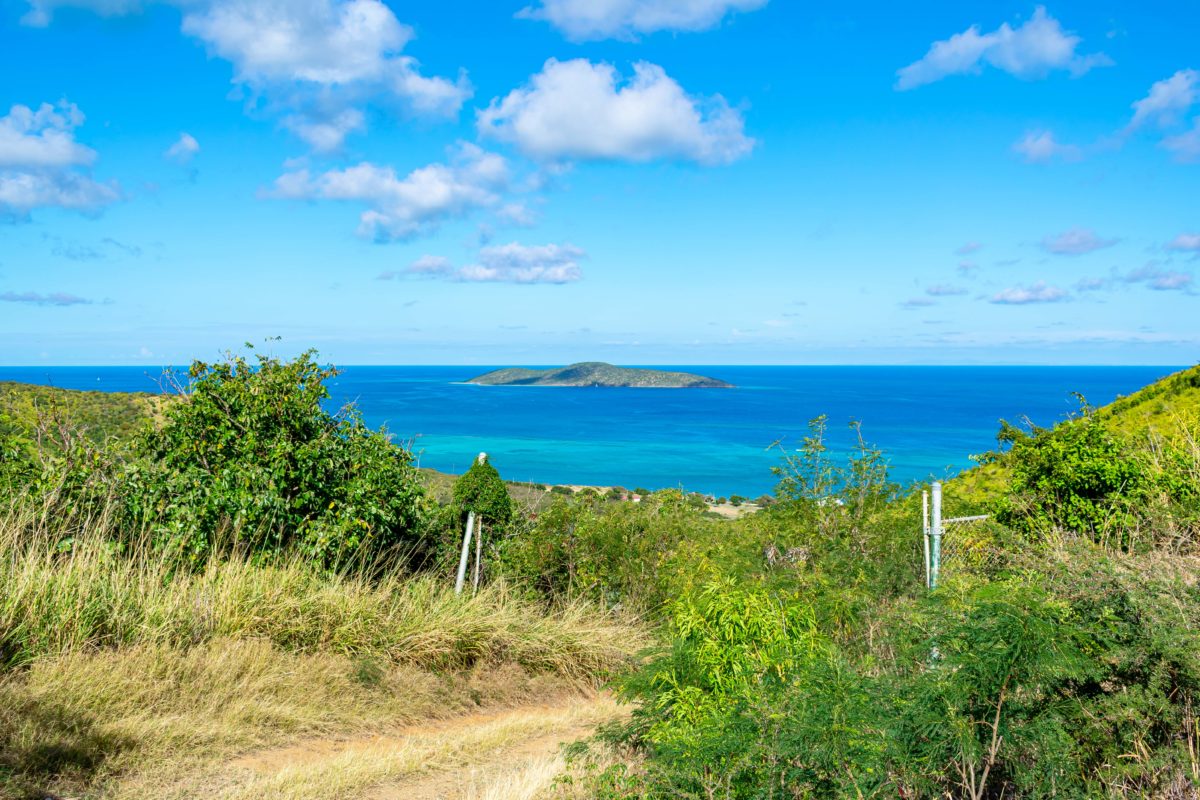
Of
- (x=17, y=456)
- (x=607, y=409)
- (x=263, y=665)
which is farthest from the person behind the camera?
(x=607, y=409)

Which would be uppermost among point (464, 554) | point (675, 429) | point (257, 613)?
point (257, 613)

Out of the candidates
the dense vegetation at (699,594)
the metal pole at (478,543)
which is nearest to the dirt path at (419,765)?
the dense vegetation at (699,594)

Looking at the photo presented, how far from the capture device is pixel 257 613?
625 cm

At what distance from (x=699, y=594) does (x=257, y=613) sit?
353cm

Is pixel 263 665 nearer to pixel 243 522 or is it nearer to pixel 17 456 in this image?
pixel 243 522

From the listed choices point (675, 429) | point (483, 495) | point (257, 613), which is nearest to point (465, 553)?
point (483, 495)

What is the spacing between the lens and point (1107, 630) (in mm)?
3307

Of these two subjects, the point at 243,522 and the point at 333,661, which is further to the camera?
the point at 243,522

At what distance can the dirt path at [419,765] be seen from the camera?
443 centimetres

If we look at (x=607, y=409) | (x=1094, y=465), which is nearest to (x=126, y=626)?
(x=1094, y=465)

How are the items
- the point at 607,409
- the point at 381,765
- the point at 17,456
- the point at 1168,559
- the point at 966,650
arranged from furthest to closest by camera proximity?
1. the point at 607,409
2. the point at 17,456
3. the point at 1168,559
4. the point at 381,765
5. the point at 966,650

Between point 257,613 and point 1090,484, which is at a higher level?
point 1090,484

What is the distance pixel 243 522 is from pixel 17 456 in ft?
7.12

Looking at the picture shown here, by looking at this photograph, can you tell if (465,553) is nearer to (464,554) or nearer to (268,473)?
(464,554)
